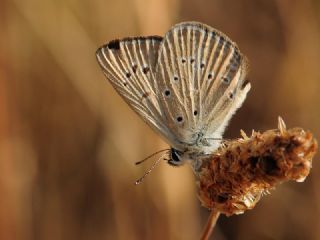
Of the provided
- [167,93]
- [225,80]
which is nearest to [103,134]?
[167,93]

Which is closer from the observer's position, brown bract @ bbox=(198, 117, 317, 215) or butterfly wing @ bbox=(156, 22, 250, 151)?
brown bract @ bbox=(198, 117, 317, 215)

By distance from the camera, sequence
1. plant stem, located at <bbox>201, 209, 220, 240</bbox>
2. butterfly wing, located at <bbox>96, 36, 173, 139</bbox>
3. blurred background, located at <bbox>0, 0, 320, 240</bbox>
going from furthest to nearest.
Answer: blurred background, located at <bbox>0, 0, 320, 240</bbox> → butterfly wing, located at <bbox>96, 36, 173, 139</bbox> → plant stem, located at <bbox>201, 209, 220, 240</bbox>

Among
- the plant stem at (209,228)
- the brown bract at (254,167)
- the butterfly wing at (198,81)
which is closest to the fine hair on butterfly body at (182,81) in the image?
the butterfly wing at (198,81)

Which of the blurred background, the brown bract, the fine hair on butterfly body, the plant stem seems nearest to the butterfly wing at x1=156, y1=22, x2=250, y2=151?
the fine hair on butterfly body

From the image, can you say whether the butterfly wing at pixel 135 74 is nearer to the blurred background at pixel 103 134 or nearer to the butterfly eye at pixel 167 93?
the butterfly eye at pixel 167 93

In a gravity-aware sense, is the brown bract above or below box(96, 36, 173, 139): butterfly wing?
below

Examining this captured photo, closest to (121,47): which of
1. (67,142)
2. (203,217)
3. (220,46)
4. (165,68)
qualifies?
(165,68)

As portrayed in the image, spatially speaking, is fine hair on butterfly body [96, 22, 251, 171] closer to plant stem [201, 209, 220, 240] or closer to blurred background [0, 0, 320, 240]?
plant stem [201, 209, 220, 240]
